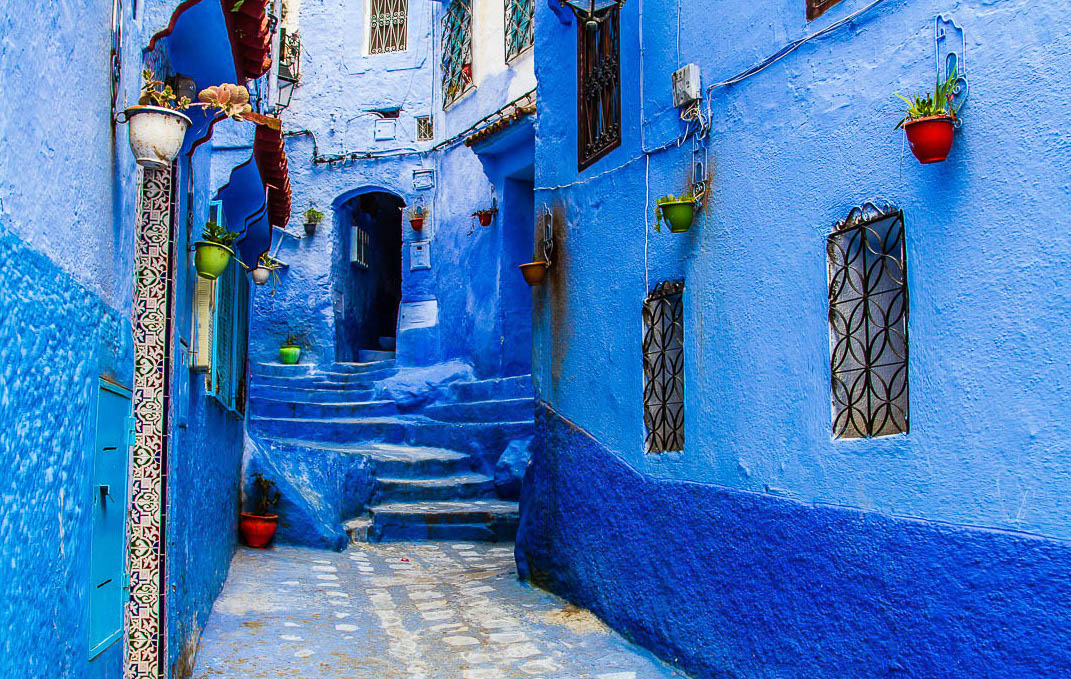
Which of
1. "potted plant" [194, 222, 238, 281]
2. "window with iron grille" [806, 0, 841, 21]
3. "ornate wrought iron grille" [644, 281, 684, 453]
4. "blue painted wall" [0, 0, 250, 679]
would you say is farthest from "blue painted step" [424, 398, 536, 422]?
"blue painted wall" [0, 0, 250, 679]

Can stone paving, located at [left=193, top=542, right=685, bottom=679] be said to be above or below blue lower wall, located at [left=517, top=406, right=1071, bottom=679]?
below

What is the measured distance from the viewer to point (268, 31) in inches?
220

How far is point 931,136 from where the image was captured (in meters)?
3.88

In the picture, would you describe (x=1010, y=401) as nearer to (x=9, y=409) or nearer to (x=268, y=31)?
(x=9, y=409)

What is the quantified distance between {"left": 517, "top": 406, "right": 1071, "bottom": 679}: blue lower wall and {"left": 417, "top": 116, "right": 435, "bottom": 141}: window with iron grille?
10583 mm

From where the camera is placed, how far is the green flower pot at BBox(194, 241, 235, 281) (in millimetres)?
5617

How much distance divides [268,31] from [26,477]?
3.62 metres

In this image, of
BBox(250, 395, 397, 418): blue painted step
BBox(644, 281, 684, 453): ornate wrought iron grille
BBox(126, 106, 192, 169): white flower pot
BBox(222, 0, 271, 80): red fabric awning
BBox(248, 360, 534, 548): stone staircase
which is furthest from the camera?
BBox(250, 395, 397, 418): blue painted step

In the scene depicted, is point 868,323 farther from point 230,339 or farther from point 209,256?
point 230,339

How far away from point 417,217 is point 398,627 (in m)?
11.2

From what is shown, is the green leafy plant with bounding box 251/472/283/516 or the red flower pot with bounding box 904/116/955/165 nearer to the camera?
the red flower pot with bounding box 904/116/955/165

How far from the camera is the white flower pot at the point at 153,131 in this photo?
373cm

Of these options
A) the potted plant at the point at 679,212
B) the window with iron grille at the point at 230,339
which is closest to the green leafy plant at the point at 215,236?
the window with iron grille at the point at 230,339

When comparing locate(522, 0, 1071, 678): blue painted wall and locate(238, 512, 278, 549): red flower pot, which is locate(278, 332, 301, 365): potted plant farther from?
locate(522, 0, 1071, 678): blue painted wall
